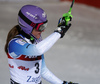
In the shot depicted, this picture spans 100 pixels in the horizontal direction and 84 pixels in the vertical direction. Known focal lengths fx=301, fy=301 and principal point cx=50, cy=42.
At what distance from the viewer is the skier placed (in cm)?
205

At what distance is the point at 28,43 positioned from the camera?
6.93 ft

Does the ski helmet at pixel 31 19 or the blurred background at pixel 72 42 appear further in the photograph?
the blurred background at pixel 72 42

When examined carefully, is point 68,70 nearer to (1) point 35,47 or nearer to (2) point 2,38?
(2) point 2,38

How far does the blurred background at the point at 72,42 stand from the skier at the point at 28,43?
152 centimetres

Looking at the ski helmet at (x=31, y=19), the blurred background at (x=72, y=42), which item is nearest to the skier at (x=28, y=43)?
the ski helmet at (x=31, y=19)

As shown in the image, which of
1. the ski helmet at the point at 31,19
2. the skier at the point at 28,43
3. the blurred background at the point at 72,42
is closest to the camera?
the skier at the point at 28,43

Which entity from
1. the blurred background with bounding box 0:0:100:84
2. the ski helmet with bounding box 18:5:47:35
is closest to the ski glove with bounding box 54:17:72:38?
the ski helmet with bounding box 18:5:47:35

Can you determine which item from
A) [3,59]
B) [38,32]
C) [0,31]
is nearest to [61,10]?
[0,31]

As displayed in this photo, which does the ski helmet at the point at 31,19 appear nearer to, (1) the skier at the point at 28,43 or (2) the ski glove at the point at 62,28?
(1) the skier at the point at 28,43

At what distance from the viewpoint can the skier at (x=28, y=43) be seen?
6.72 feet

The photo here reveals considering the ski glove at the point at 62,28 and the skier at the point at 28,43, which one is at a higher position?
the ski glove at the point at 62,28

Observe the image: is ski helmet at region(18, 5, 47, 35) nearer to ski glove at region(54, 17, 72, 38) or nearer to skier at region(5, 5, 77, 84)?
skier at region(5, 5, 77, 84)

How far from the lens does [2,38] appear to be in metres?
4.96

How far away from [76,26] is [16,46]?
3.94m
